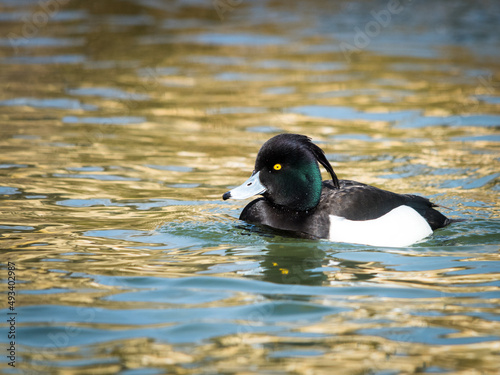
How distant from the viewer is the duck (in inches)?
272

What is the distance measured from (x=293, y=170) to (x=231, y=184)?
239 centimetres

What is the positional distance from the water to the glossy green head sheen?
469 mm

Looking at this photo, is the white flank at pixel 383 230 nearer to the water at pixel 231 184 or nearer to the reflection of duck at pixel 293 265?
the water at pixel 231 184

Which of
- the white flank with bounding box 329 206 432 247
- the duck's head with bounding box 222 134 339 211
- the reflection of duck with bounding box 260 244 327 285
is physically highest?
the duck's head with bounding box 222 134 339 211

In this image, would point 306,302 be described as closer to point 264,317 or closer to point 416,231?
point 264,317

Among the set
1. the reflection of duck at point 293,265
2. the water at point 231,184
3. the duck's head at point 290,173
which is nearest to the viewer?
the water at point 231,184

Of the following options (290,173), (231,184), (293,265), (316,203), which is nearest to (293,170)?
(290,173)

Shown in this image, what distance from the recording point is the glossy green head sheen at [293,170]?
698 centimetres

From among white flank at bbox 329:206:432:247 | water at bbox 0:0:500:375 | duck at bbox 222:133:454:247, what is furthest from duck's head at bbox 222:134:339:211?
water at bbox 0:0:500:375

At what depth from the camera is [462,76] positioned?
14.9 m

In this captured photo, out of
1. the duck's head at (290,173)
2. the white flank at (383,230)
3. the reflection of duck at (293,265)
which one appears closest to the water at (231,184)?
the reflection of duck at (293,265)

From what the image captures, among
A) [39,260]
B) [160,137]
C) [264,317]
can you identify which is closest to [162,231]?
[39,260]

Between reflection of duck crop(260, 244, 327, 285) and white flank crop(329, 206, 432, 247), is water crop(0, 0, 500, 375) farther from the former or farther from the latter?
white flank crop(329, 206, 432, 247)

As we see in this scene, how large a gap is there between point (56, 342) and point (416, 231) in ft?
12.1
